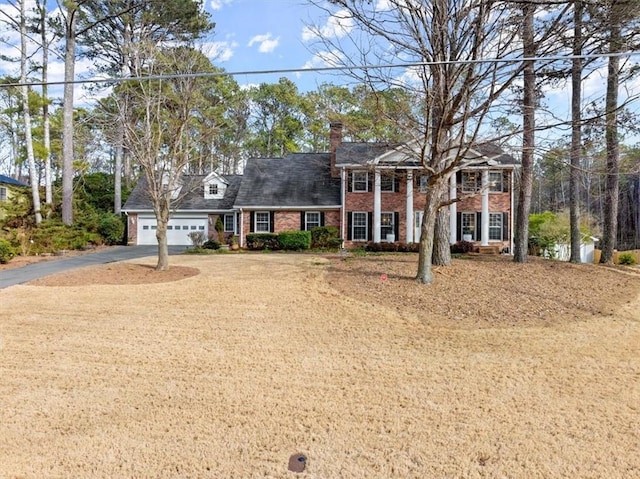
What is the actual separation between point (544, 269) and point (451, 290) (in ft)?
16.0

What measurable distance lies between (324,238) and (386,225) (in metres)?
3.37

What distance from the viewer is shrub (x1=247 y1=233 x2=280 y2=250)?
18.2m

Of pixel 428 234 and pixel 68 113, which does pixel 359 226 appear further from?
pixel 68 113

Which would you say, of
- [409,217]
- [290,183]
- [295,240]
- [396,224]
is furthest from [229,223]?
[409,217]

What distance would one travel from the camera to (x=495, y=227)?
19.1 m

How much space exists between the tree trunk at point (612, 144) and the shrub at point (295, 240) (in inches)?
459

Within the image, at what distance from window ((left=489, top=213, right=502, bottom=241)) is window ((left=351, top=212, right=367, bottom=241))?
6.43 metres

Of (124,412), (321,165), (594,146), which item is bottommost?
(124,412)

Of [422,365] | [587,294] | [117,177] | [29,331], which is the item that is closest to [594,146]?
[587,294]

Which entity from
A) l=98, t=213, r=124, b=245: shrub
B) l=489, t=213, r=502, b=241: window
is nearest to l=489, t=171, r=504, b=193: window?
l=489, t=213, r=502, b=241: window

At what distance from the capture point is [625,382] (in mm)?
3947

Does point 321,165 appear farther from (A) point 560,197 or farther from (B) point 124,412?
(A) point 560,197

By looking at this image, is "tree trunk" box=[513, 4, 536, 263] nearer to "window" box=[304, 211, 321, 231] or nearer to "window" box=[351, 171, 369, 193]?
"window" box=[351, 171, 369, 193]

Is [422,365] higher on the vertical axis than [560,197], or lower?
lower
